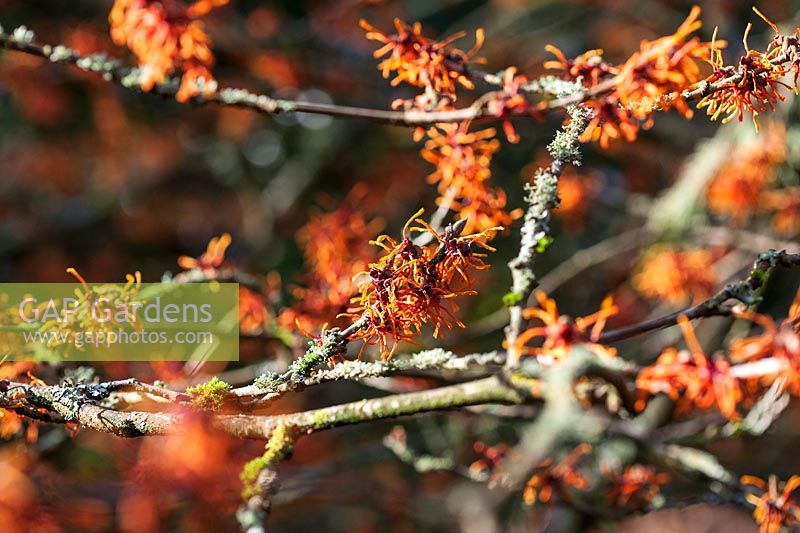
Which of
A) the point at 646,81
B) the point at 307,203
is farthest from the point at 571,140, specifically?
the point at 307,203

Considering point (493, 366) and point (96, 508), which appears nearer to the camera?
point (493, 366)

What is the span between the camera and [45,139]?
625 cm

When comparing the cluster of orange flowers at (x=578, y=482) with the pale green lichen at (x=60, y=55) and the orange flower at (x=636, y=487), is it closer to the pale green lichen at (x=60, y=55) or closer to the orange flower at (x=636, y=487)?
the orange flower at (x=636, y=487)

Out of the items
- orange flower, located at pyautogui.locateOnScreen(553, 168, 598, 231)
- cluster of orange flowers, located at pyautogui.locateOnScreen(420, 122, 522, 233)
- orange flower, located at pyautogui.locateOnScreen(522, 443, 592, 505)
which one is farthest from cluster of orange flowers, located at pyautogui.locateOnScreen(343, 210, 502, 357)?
orange flower, located at pyautogui.locateOnScreen(553, 168, 598, 231)

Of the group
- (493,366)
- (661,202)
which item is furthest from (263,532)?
(661,202)

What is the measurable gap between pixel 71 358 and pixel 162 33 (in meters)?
0.80

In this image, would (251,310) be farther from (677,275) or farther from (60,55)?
(677,275)

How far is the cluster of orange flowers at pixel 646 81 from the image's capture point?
1382 millimetres

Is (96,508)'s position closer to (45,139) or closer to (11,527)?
(11,527)

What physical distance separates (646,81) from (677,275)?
2058 mm

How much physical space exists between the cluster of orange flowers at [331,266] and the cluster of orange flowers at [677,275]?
1256mm

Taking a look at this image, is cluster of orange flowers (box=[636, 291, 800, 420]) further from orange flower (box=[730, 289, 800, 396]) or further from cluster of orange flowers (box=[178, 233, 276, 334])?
cluster of orange flowers (box=[178, 233, 276, 334])

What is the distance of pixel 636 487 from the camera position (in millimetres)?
2232

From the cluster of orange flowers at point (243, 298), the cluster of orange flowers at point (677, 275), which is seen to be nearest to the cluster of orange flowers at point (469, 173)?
the cluster of orange flowers at point (243, 298)
